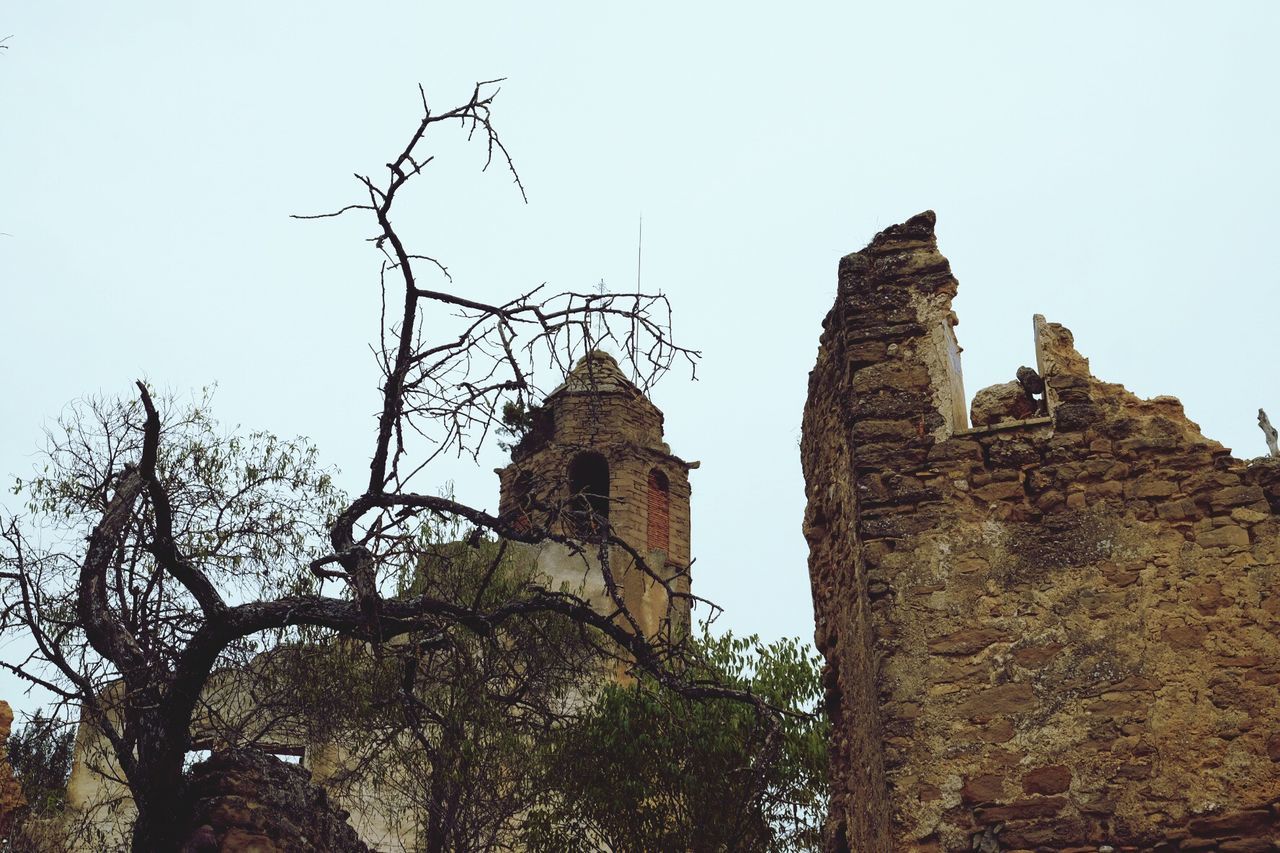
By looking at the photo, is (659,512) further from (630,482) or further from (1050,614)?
(1050,614)

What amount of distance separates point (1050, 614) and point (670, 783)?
9.86 m

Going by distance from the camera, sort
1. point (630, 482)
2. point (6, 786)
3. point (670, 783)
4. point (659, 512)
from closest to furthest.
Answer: point (6, 786), point (670, 783), point (630, 482), point (659, 512)

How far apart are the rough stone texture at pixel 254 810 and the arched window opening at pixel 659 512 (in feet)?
59.9

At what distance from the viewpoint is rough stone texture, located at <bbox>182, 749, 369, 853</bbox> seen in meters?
6.94

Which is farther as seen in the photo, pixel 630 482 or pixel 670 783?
pixel 630 482

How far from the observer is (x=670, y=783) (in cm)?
1479

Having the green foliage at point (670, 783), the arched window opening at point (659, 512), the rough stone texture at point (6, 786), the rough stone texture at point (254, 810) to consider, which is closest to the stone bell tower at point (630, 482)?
the arched window opening at point (659, 512)

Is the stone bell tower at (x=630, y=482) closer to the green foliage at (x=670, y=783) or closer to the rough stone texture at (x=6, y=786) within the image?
the green foliage at (x=670, y=783)

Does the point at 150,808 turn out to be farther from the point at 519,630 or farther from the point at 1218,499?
the point at 1218,499

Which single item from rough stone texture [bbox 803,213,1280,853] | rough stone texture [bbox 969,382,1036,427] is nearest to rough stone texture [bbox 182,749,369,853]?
rough stone texture [bbox 803,213,1280,853]

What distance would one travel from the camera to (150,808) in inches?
266

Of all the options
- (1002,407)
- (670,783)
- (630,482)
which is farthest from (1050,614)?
(630,482)

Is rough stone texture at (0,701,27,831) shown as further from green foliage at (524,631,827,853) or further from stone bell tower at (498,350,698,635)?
stone bell tower at (498,350,698,635)

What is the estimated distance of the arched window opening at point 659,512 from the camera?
26.2 m
